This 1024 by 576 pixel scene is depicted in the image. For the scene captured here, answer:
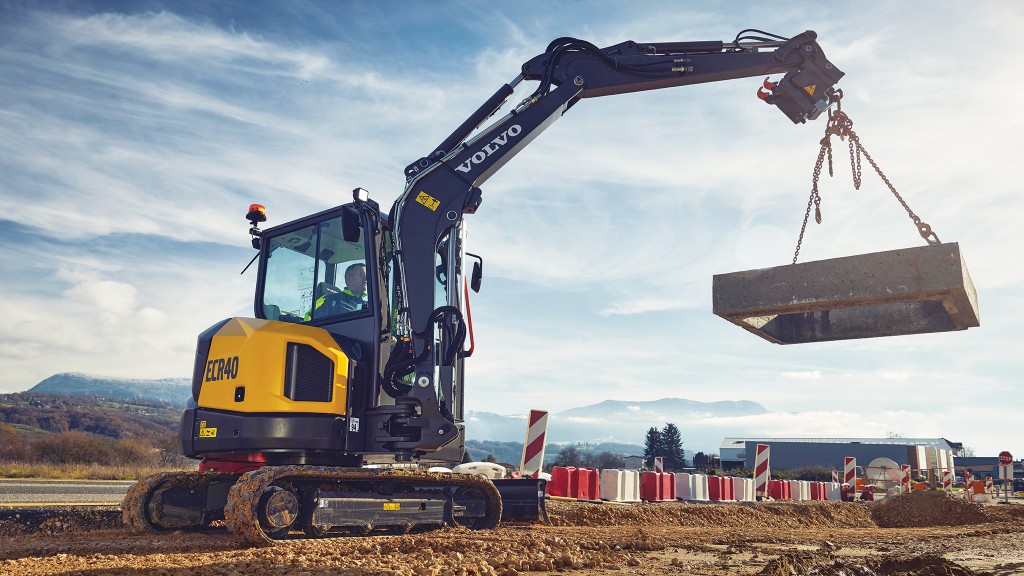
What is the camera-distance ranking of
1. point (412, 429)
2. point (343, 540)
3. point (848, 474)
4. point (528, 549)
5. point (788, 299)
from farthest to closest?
point (848, 474) → point (788, 299) → point (412, 429) → point (343, 540) → point (528, 549)

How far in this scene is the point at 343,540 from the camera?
6930mm

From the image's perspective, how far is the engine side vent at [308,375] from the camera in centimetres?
727

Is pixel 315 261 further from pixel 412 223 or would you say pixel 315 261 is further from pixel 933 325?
pixel 933 325

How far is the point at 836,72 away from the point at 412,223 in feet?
17.5

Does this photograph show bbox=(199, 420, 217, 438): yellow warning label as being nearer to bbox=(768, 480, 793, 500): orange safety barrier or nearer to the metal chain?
the metal chain

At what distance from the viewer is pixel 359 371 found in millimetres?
7664

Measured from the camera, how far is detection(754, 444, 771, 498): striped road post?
19.0 metres

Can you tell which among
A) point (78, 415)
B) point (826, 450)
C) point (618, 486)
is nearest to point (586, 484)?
point (618, 486)

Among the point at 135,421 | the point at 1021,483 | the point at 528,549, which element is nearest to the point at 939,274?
the point at 528,549

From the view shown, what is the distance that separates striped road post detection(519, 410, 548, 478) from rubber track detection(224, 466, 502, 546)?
10.1 feet

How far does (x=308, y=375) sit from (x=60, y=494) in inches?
333

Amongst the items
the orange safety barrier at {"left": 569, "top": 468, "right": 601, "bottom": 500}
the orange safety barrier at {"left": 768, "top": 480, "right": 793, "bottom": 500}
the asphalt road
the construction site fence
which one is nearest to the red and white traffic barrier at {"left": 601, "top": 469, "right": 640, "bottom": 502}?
the construction site fence

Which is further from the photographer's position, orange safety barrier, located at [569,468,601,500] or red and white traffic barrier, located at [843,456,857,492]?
red and white traffic barrier, located at [843,456,857,492]

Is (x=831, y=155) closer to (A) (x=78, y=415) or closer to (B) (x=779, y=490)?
(B) (x=779, y=490)
